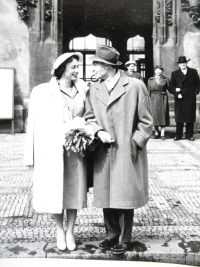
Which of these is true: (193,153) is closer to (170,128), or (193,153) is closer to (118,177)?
(170,128)

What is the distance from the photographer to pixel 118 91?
423cm

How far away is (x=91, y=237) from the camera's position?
15.6 feet

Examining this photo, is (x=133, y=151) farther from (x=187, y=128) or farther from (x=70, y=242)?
(x=187, y=128)

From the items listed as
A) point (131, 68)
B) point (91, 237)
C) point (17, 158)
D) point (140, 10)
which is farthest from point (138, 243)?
point (140, 10)

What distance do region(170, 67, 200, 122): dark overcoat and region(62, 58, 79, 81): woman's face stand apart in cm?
804

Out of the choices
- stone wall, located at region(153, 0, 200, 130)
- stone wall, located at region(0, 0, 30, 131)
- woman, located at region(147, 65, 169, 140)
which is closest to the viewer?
woman, located at region(147, 65, 169, 140)

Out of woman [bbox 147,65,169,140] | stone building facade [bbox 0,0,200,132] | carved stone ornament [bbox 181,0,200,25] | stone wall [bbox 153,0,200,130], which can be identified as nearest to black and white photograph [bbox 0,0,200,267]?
woman [bbox 147,65,169,140]

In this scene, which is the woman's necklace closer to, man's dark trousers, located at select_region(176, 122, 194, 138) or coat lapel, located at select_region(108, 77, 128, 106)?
coat lapel, located at select_region(108, 77, 128, 106)

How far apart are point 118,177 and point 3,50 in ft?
34.3

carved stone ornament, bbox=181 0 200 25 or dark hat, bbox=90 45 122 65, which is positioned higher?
carved stone ornament, bbox=181 0 200 25

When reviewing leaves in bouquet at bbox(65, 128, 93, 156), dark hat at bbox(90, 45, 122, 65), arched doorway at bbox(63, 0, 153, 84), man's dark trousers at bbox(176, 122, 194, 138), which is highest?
arched doorway at bbox(63, 0, 153, 84)

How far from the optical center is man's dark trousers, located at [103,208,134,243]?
14.0 feet

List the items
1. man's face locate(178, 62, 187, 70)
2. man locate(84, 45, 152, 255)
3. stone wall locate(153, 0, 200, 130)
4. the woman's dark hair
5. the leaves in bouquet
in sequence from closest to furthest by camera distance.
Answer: the leaves in bouquet
man locate(84, 45, 152, 255)
the woman's dark hair
man's face locate(178, 62, 187, 70)
stone wall locate(153, 0, 200, 130)

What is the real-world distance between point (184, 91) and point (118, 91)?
8.13 metres
